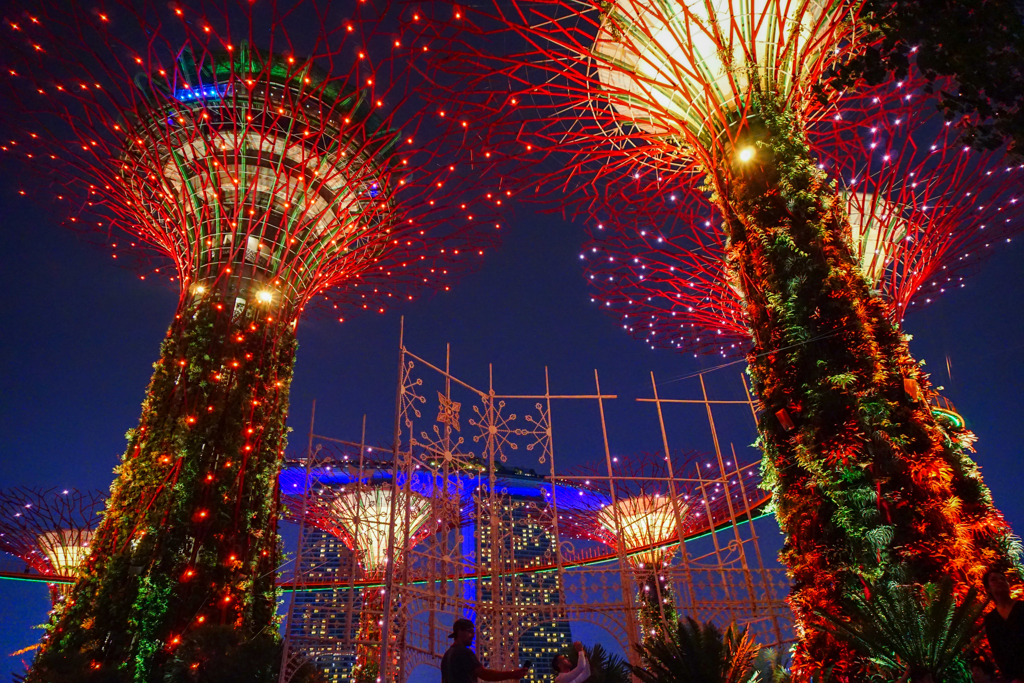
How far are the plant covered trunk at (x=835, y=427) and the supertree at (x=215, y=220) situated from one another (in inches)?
197

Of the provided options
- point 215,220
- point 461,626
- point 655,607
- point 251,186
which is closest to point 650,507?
point 655,607

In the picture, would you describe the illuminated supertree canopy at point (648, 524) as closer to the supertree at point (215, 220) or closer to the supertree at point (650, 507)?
the supertree at point (650, 507)

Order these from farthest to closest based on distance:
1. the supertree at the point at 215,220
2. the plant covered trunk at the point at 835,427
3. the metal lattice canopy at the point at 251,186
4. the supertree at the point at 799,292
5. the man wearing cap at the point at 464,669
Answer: the metal lattice canopy at the point at 251,186 → the supertree at the point at 215,220 → the supertree at the point at 799,292 → the plant covered trunk at the point at 835,427 → the man wearing cap at the point at 464,669

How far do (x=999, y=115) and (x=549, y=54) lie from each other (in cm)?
536

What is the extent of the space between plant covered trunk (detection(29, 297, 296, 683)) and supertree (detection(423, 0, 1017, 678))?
237 inches

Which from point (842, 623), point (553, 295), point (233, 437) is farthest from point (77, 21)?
point (553, 295)

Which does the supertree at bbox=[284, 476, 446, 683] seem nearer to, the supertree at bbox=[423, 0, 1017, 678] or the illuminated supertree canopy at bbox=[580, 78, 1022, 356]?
the illuminated supertree canopy at bbox=[580, 78, 1022, 356]

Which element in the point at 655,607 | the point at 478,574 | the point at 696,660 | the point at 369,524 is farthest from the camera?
the point at 369,524

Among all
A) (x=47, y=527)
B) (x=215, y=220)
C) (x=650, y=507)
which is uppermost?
(x=215, y=220)

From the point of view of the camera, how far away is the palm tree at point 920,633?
3.35 metres

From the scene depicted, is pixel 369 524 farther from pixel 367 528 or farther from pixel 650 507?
pixel 650 507

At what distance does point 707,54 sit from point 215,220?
879cm

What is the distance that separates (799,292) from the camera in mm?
5898

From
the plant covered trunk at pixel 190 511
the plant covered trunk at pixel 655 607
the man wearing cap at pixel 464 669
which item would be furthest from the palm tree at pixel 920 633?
the plant covered trunk at pixel 190 511
